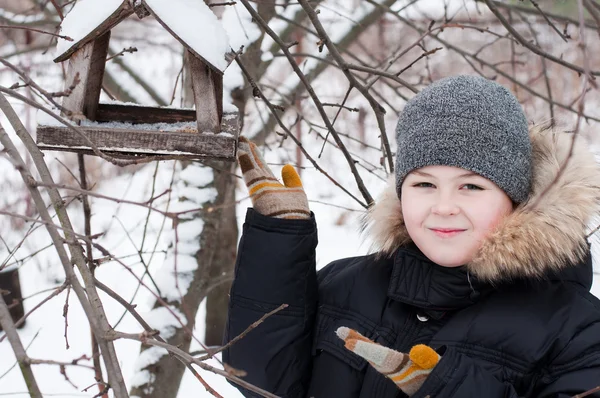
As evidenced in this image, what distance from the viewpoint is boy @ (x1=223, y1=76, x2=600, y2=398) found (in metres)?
1.39

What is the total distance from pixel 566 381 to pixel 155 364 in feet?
6.88

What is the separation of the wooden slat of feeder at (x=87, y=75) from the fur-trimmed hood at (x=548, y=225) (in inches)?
38.3

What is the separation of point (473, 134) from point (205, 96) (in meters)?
0.60

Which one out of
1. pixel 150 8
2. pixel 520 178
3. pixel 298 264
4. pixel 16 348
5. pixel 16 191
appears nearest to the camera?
pixel 16 348

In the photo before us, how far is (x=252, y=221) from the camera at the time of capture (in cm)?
161

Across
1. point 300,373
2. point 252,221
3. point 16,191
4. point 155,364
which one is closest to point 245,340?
point 300,373

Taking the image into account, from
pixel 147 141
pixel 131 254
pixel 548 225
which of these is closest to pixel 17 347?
pixel 147 141

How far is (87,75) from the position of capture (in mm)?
1573

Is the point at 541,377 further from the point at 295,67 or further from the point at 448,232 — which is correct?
the point at 295,67

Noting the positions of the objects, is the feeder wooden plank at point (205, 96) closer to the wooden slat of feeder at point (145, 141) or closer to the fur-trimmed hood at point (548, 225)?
the wooden slat of feeder at point (145, 141)

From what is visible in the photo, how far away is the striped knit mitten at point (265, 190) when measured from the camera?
1590 mm

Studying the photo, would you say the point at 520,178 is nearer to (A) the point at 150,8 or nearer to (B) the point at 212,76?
(B) the point at 212,76

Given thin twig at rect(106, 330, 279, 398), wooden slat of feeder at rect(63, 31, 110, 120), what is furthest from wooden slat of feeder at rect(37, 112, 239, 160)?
thin twig at rect(106, 330, 279, 398)

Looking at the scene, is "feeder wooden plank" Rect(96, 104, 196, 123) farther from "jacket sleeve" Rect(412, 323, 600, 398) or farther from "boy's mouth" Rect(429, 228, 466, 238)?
"jacket sleeve" Rect(412, 323, 600, 398)
